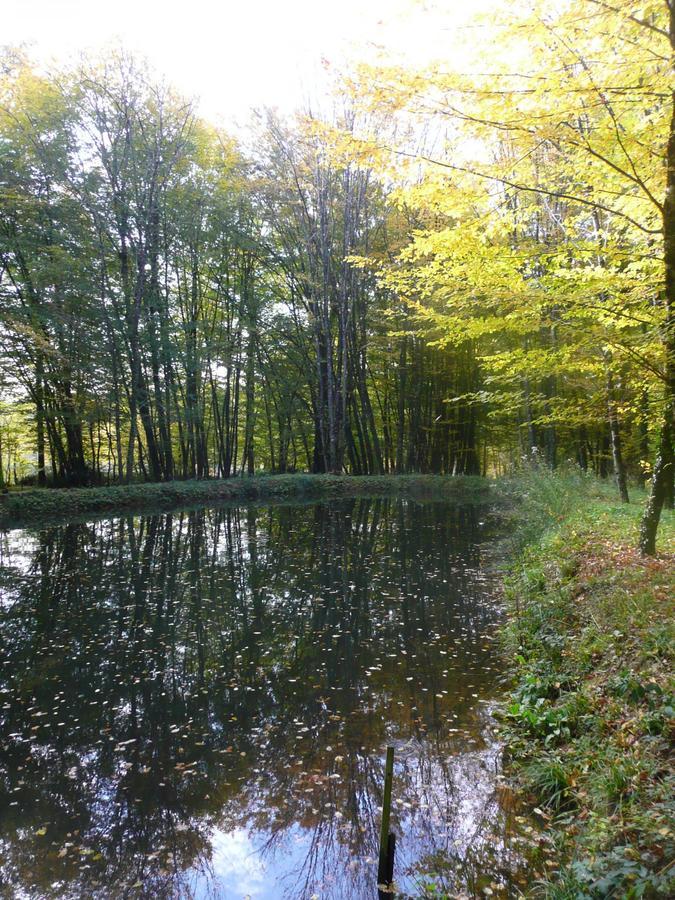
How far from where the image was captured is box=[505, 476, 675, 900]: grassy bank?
8.14 feet

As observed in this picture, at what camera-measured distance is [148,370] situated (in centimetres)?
2056

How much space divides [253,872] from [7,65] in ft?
70.8

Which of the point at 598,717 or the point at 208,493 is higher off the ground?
the point at 208,493

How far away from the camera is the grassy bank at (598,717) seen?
248 cm

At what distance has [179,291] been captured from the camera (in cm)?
2289

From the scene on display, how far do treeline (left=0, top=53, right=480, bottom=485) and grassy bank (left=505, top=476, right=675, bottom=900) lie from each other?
12495mm

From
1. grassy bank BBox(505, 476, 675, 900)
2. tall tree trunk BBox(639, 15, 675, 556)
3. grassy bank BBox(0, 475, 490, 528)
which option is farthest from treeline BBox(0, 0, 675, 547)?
grassy bank BBox(0, 475, 490, 528)

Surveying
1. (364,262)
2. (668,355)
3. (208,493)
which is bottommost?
(208,493)

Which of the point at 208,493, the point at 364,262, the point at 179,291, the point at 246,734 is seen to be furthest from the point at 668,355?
the point at 179,291

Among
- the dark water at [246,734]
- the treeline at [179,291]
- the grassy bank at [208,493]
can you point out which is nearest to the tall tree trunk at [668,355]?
the dark water at [246,734]

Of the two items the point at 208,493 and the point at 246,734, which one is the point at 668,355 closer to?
the point at 246,734

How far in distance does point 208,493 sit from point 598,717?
56.1ft

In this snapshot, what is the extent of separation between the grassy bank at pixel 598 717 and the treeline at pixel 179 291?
12.5 meters

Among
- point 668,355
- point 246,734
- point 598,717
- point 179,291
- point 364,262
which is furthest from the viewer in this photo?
point 179,291
